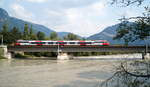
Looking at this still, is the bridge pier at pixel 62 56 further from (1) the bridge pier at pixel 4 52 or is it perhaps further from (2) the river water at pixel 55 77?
(2) the river water at pixel 55 77

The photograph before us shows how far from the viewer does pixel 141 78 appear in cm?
405

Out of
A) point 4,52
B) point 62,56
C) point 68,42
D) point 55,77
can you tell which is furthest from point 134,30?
point 4,52

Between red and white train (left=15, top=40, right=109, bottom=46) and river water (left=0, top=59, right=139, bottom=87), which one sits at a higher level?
red and white train (left=15, top=40, right=109, bottom=46)

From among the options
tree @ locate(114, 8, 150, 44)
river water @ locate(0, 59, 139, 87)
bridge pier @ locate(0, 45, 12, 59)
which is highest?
tree @ locate(114, 8, 150, 44)

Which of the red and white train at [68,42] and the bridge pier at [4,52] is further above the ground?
the red and white train at [68,42]

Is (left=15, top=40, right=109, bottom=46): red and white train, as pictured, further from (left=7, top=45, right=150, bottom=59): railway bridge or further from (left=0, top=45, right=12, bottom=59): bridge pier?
(left=0, top=45, right=12, bottom=59): bridge pier

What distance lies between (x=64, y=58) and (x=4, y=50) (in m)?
19.0

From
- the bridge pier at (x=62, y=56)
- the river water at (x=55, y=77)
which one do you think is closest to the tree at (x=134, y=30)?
the river water at (x=55, y=77)

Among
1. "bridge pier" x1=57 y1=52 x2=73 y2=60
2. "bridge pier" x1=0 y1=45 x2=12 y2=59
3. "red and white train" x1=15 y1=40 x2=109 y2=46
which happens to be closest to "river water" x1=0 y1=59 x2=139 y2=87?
"red and white train" x1=15 y1=40 x2=109 y2=46

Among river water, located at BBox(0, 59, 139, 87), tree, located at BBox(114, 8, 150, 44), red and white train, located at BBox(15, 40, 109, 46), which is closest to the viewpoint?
tree, located at BBox(114, 8, 150, 44)

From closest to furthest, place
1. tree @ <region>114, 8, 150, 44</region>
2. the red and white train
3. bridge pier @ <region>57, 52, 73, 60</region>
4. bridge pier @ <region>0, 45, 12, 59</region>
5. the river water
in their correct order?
tree @ <region>114, 8, 150, 44</region> < the river water < the red and white train < bridge pier @ <region>57, 52, 73, 60</region> < bridge pier @ <region>0, 45, 12, 59</region>

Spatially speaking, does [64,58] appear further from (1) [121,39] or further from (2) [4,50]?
(1) [121,39]

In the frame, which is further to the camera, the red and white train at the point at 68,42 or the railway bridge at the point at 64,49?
the red and white train at the point at 68,42

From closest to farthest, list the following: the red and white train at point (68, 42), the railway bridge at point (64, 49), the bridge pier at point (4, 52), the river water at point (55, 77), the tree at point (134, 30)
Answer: the tree at point (134, 30) → the river water at point (55, 77) → the railway bridge at point (64, 49) → the red and white train at point (68, 42) → the bridge pier at point (4, 52)
